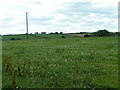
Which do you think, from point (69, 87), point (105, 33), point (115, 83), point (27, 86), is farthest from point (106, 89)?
point (105, 33)

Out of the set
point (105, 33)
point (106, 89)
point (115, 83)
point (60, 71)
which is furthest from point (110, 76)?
point (105, 33)

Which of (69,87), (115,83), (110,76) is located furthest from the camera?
(110,76)

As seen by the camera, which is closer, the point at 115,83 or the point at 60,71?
the point at 115,83

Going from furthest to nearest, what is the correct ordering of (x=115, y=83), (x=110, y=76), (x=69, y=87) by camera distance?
(x=110, y=76)
(x=115, y=83)
(x=69, y=87)

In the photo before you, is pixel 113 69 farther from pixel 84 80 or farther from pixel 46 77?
pixel 46 77

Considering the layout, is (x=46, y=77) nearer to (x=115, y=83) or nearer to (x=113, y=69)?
(x=115, y=83)

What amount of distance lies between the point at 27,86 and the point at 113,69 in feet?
16.3

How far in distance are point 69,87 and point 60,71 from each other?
1.87 meters

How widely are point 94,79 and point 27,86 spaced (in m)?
2.92

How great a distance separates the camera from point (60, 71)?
30.1 feet

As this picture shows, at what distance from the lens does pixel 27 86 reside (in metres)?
7.38

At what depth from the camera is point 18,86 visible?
7.43 metres

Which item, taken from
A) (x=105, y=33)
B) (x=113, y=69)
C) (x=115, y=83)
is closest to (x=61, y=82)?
(x=115, y=83)

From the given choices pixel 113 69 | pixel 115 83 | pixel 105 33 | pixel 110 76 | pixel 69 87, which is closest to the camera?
pixel 69 87
